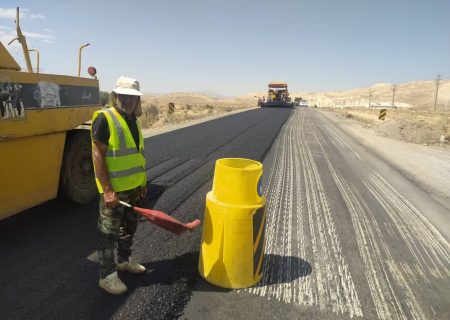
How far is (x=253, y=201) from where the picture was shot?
337 cm

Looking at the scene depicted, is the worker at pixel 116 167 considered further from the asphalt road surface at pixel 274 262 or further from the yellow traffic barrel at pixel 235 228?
the yellow traffic barrel at pixel 235 228

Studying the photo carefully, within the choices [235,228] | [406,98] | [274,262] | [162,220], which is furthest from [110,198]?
[406,98]

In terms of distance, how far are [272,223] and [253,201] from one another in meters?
1.77

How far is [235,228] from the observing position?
330 cm

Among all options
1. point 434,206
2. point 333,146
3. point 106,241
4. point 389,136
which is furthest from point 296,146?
point 106,241

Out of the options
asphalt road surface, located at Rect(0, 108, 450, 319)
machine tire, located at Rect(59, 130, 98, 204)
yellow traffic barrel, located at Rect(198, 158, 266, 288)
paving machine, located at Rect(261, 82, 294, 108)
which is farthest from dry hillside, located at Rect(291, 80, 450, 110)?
yellow traffic barrel, located at Rect(198, 158, 266, 288)

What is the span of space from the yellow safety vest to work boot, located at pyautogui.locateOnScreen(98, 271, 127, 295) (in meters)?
0.80

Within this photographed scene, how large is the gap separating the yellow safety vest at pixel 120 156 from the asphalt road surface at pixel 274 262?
40.2 inches

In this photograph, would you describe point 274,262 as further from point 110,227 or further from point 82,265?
point 82,265

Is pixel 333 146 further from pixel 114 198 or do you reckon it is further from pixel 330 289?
pixel 114 198

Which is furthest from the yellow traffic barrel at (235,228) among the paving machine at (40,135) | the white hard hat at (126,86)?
the paving machine at (40,135)

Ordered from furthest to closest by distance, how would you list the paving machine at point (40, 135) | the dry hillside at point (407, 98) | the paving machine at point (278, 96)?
the dry hillside at point (407, 98) < the paving machine at point (278, 96) < the paving machine at point (40, 135)

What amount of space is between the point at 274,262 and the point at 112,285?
5.83 ft

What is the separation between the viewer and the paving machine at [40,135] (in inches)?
148
